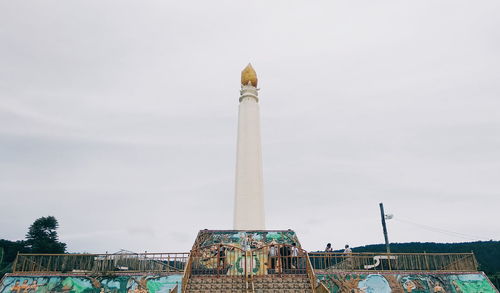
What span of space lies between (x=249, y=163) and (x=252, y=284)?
13.6 metres

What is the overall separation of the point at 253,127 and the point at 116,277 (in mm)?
14037

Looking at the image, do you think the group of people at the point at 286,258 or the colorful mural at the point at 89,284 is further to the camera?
the colorful mural at the point at 89,284

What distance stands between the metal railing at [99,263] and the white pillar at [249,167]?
6.41 meters

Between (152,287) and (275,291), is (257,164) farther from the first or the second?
(275,291)

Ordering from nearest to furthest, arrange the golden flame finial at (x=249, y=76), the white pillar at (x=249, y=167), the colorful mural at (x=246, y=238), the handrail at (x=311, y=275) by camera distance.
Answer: the handrail at (x=311, y=275) < the colorful mural at (x=246, y=238) < the white pillar at (x=249, y=167) < the golden flame finial at (x=249, y=76)

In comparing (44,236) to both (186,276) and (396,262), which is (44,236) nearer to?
(186,276)

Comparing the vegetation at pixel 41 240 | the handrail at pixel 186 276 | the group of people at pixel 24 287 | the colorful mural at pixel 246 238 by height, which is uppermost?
the vegetation at pixel 41 240

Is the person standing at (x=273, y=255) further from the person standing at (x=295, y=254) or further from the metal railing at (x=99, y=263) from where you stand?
the metal railing at (x=99, y=263)

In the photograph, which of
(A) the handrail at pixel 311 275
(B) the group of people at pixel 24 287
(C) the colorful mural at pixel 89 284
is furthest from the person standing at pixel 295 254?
(B) the group of people at pixel 24 287

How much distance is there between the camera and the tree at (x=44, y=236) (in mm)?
40188

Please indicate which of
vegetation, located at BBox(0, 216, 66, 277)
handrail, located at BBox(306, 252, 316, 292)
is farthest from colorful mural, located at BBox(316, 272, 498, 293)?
vegetation, located at BBox(0, 216, 66, 277)

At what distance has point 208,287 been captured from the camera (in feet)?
42.4

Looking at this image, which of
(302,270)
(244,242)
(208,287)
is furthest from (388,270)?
(208,287)

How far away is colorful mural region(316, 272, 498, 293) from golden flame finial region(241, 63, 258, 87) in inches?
657
